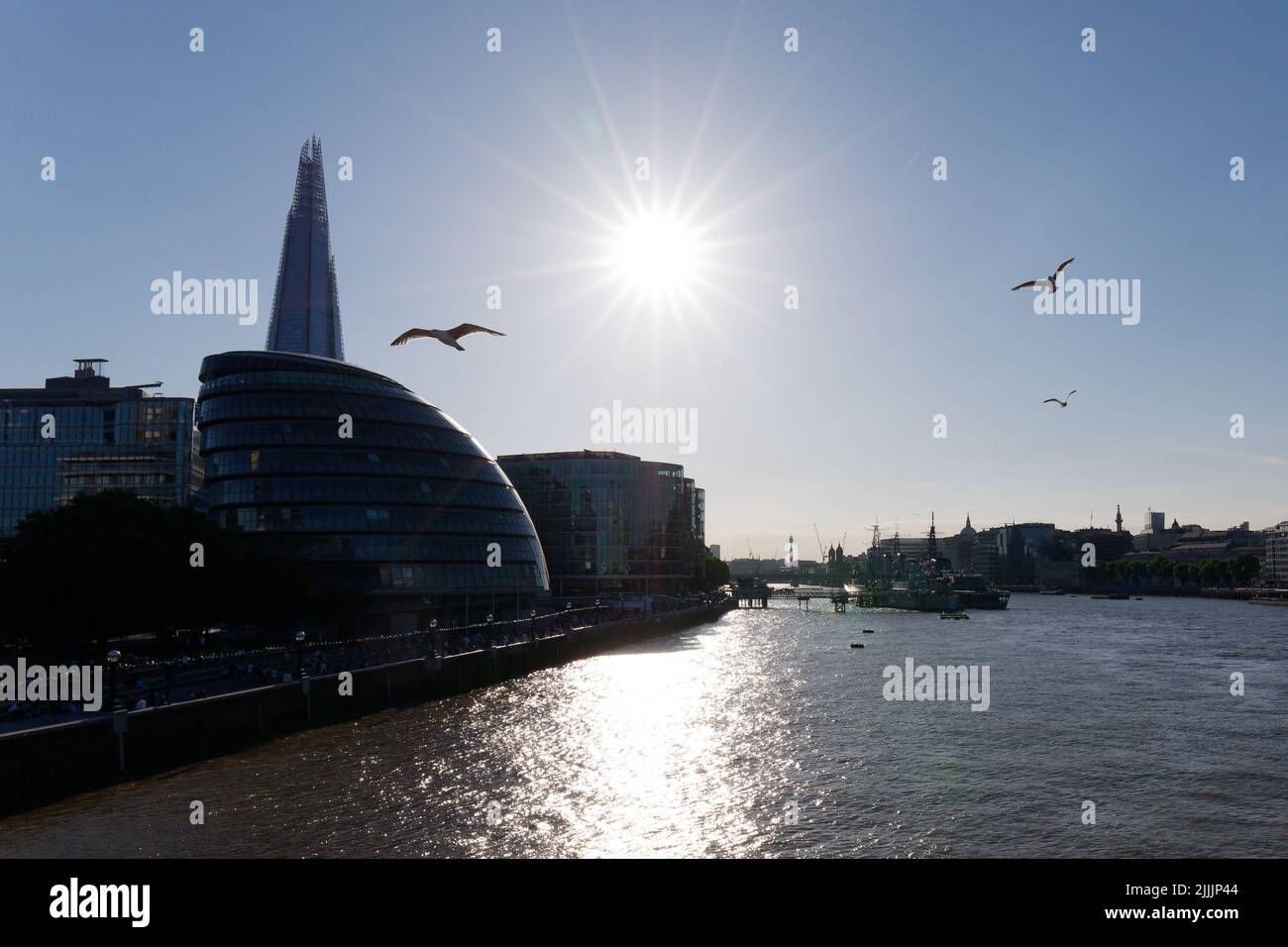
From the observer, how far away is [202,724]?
38.0 meters

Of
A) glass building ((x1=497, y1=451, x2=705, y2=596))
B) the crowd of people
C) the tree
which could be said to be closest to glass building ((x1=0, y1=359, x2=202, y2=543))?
the crowd of people

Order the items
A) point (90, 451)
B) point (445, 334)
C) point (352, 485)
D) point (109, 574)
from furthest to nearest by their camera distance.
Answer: point (90, 451)
point (352, 485)
point (109, 574)
point (445, 334)

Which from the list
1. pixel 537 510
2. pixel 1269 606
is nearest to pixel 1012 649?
pixel 537 510

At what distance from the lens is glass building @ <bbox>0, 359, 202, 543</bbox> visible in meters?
117

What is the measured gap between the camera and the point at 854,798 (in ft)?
103

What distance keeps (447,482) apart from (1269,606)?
183282 mm

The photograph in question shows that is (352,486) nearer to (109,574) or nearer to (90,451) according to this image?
(109,574)

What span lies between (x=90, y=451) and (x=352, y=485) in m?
56.0

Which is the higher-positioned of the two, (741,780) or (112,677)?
(112,677)

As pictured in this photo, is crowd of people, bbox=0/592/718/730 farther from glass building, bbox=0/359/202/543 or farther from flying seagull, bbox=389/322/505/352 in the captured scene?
glass building, bbox=0/359/202/543

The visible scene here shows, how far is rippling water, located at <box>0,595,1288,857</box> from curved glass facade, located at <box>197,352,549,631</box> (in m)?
27.1

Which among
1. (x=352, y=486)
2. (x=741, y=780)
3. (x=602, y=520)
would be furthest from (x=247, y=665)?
(x=602, y=520)

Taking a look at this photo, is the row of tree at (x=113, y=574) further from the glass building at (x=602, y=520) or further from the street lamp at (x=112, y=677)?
the glass building at (x=602, y=520)

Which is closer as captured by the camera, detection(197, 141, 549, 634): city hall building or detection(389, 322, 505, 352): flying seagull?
detection(389, 322, 505, 352): flying seagull
